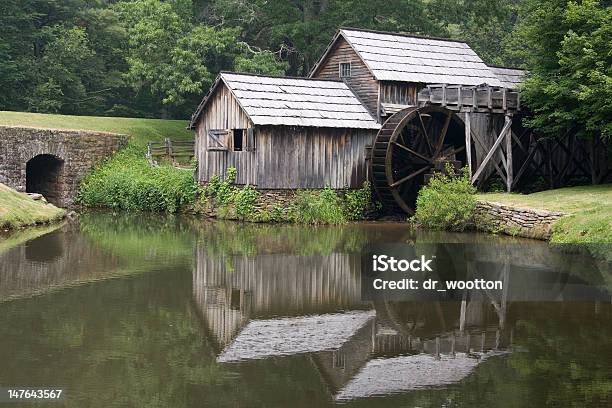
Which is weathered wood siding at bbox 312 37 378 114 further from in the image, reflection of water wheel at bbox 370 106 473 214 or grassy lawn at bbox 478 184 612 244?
grassy lawn at bbox 478 184 612 244

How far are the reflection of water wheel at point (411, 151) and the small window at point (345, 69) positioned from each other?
3.00 m

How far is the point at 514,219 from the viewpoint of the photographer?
2533cm

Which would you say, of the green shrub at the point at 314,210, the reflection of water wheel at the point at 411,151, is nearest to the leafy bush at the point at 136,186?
the green shrub at the point at 314,210

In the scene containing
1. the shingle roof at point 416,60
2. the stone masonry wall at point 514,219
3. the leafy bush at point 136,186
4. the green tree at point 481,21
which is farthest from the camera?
the green tree at point 481,21

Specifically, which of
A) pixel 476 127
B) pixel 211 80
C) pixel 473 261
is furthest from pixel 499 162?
pixel 211 80

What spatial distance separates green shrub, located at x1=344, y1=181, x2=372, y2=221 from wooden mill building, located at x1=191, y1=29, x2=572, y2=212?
329 millimetres

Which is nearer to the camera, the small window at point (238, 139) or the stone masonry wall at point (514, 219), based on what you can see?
the stone masonry wall at point (514, 219)

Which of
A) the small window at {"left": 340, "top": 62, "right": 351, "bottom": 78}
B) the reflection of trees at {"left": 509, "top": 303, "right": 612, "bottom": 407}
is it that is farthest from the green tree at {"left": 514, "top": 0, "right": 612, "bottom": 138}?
the reflection of trees at {"left": 509, "top": 303, "right": 612, "bottom": 407}

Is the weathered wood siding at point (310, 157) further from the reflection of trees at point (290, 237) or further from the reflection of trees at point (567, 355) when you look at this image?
the reflection of trees at point (567, 355)

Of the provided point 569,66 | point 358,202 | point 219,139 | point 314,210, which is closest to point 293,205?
point 314,210

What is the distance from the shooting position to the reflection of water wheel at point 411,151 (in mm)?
30344

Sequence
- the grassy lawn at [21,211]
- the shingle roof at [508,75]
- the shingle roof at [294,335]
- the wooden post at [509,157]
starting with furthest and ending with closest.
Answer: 1. the shingle roof at [508,75]
2. the wooden post at [509,157]
3. the grassy lawn at [21,211]
4. the shingle roof at [294,335]

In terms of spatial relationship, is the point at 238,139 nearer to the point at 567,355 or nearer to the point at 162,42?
the point at 162,42

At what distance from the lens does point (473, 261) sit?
2005cm
